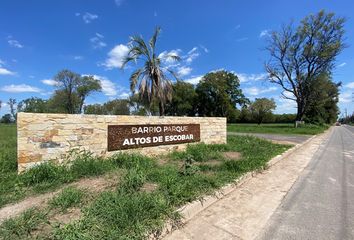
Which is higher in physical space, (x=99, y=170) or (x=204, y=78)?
(x=204, y=78)

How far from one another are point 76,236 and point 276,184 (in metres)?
4.60

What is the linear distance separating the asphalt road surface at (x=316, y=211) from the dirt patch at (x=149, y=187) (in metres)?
2.10

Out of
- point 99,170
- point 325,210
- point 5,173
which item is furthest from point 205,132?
point 5,173

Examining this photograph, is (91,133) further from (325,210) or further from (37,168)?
(325,210)

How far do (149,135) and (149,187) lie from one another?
3.37 m

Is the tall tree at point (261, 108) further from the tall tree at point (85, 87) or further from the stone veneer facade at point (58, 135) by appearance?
the stone veneer facade at point (58, 135)

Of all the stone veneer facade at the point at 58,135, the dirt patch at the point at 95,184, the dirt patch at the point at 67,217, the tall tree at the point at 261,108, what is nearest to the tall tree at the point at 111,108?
the tall tree at the point at 261,108

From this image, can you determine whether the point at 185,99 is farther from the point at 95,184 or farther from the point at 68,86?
the point at 95,184

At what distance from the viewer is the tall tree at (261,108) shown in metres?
67.1

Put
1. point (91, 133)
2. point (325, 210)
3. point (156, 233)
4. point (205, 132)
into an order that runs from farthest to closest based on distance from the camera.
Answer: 1. point (205, 132)
2. point (91, 133)
3. point (325, 210)
4. point (156, 233)

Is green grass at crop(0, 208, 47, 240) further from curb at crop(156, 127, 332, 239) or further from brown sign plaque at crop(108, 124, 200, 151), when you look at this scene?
brown sign plaque at crop(108, 124, 200, 151)

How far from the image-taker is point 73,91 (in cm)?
5088

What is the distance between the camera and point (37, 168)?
196 inches

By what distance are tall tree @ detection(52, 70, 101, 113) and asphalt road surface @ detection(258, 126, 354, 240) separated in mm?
52244
